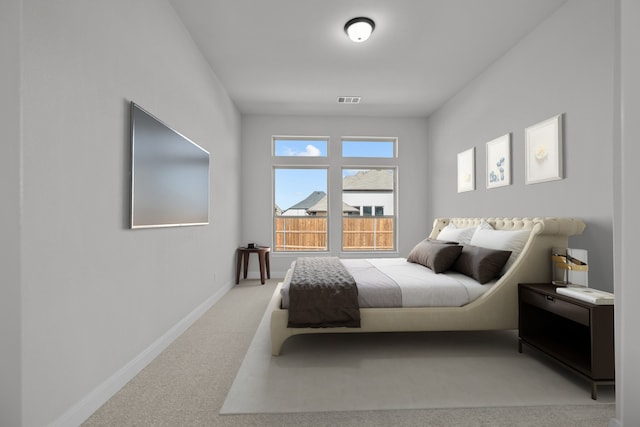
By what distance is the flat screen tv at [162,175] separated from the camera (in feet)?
7.01

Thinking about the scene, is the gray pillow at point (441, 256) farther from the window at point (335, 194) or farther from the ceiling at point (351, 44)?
the window at point (335, 194)

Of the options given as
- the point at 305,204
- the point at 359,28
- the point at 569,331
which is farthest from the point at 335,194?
the point at 569,331

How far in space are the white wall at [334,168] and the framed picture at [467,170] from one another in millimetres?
1289

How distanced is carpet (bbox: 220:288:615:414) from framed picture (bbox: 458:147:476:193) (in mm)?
2090

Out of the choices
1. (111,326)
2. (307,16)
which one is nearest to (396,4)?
(307,16)

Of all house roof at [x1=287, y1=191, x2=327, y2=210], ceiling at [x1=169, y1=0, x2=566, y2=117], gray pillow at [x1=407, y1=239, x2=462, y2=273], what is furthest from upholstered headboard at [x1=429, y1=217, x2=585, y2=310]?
house roof at [x1=287, y1=191, x2=327, y2=210]

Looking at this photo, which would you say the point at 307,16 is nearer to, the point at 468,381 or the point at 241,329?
the point at 241,329

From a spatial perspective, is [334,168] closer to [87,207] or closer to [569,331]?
[569,331]

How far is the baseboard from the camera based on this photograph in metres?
1.59

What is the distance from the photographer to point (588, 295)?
193cm

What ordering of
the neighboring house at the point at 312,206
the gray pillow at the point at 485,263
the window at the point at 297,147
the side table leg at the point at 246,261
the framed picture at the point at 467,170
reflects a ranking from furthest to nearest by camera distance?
the neighboring house at the point at 312,206, the window at the point at 297,147, the side table leg at the point at 246,261, the framed picture at the point at 467,170, the gray pillow at the point at 485,263

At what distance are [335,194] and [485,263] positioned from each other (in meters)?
3.36

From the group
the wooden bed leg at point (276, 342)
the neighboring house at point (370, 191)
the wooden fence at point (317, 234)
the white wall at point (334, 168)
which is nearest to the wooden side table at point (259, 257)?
the white wall at point (334, 168)

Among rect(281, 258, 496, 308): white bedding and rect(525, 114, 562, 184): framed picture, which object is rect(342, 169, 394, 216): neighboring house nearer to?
rect(525, 114, 562, 184): framed picture
